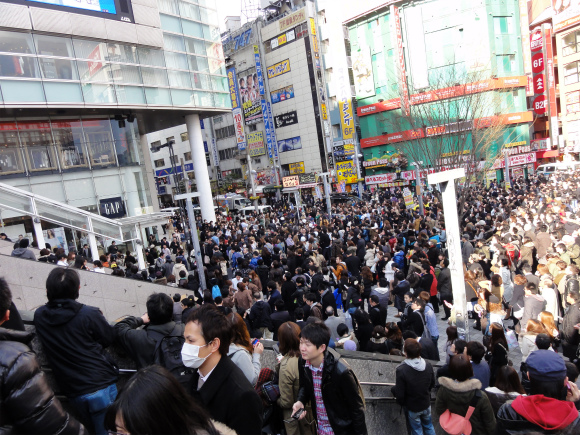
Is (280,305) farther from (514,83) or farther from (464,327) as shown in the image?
(514,83)

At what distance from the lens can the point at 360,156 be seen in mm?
42500

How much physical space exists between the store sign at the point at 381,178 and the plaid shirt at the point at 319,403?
124 ft

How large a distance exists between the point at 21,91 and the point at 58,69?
75.5 inches

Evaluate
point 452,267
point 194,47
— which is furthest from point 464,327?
point 194,47

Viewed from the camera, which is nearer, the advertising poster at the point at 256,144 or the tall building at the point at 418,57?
the tall building at the point at 418,57

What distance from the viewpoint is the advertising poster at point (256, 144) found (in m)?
50.2

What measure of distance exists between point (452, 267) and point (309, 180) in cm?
3105

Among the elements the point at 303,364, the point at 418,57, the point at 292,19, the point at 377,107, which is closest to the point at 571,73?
the point at 418,57

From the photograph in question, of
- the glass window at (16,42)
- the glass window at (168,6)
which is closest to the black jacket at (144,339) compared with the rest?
the glass window at (16,42)

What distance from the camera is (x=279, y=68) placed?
48000 millimetres

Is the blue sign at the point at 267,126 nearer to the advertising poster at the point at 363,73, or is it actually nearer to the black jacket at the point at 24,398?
the advertising poster at the point at 363,73

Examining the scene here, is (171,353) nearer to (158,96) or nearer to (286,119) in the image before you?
(158,96)

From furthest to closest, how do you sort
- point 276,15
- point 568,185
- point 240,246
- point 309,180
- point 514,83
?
point 276,15, point 309,180, point 514,83, point 568,185, point 240,246

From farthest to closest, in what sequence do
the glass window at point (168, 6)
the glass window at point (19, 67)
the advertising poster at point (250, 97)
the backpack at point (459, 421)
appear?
the advertising poster at point (250, 97)
the glass window at point (168, 6)
the glass window at point (19, 67)
the backpack at point (459, 421)
